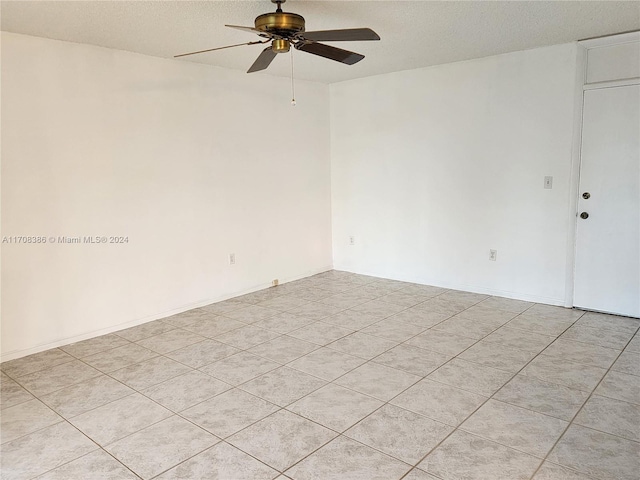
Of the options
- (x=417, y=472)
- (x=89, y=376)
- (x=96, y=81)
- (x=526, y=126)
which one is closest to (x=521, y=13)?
(x=526, y=126)

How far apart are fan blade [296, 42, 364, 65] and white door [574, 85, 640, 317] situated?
224 centimetres

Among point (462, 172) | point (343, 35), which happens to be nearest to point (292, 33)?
point (343, 35)

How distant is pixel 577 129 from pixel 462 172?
1075 millimetres

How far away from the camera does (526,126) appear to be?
4.16 meters

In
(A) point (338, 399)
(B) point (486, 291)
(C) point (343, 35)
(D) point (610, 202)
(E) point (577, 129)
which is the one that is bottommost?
(A) point (338, 399)

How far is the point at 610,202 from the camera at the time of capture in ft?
12.5

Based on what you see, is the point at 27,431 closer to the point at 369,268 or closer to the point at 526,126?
the point at 369,268

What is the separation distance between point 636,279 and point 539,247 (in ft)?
2.56

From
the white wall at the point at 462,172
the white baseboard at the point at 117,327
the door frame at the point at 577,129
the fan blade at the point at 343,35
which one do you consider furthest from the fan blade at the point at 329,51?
the white baseboard at the point at 117,327

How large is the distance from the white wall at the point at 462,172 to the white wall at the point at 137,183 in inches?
26.4

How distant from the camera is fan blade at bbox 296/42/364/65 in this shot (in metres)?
2.78

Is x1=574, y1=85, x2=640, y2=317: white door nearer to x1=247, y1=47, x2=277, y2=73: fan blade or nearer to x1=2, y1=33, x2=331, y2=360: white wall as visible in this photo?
x1=247, y1=47, x2=277, y2=73: fan blade

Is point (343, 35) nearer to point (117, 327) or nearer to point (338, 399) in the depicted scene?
point (338, 399)

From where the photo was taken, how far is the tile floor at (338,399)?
2080 millimetres
